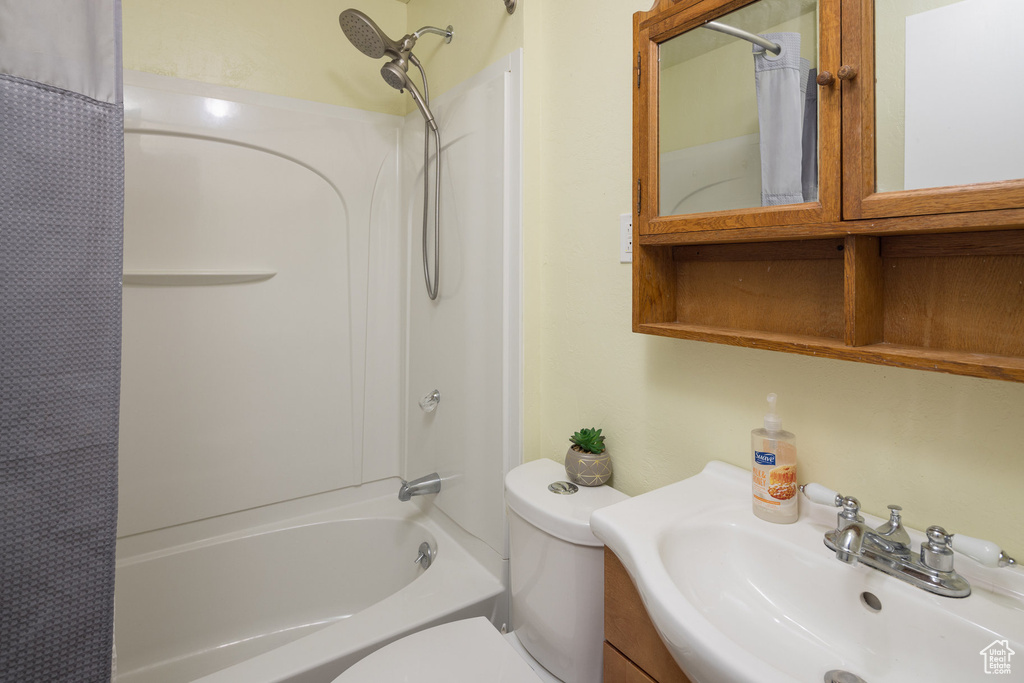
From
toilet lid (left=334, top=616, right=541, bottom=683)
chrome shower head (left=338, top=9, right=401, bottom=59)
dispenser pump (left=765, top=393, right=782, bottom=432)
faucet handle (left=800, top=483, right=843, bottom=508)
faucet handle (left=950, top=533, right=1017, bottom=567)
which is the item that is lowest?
toilet lid (left=334, top=616, right=541, bottom=683)

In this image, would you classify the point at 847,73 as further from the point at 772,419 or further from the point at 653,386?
the point at 653,386

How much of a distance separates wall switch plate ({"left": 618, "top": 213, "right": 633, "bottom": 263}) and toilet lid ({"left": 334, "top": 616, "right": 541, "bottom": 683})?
0.89 meters

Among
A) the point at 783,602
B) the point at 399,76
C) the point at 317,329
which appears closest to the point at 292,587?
the point at 317,329

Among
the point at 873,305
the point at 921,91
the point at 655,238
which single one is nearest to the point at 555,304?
the point at 655,238

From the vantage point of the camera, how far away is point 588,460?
1.24 meters

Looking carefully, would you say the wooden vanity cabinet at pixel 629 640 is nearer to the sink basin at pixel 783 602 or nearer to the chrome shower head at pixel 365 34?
the sink basin at pixel 783 602

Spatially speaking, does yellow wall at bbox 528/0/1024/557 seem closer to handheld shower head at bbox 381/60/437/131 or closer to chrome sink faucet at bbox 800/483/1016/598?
chrome sink faucet at bbox 800/483/1016/598

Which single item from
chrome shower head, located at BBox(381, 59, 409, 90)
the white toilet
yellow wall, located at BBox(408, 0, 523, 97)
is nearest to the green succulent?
the white toilet

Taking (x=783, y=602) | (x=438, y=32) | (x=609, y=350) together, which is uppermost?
(x=438, y=32)

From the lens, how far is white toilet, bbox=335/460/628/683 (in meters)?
1.01

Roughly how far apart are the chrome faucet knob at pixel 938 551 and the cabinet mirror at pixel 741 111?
0.50 meters

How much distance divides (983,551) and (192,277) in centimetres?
204

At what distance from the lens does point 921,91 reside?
2.30 feet

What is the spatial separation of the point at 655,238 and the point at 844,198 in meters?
0.33
